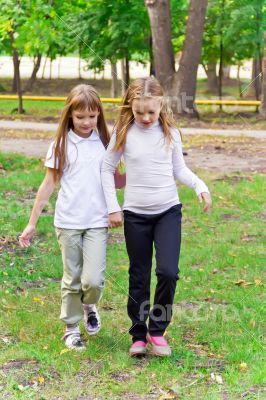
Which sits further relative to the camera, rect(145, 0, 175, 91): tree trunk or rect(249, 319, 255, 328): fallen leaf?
rect(145, 0, 175, 91): tree trunk

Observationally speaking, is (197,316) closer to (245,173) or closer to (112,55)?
(245,173)

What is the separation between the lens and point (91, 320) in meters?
5.10

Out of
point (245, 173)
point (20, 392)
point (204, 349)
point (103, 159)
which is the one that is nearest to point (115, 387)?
point (20, 392)

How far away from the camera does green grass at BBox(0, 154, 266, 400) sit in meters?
4.37

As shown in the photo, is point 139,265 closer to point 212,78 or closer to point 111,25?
point 111,25

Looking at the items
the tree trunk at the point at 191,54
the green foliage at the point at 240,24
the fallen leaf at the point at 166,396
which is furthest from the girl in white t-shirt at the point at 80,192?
the green foliage at the point at 240,24

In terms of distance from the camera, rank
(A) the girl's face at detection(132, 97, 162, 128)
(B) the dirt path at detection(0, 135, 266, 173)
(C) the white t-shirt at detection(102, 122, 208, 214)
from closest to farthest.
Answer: (A) the girl's face at detection(132, 97, 162, 128) → (C) the white t-shirt at detection(102, 122, 208, 214) → (B) the dirt path at detection(0, 135, 266, 173)

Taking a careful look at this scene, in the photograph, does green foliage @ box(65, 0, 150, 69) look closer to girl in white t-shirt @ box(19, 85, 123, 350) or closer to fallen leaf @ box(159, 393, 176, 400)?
girl in white t-shirt @ box(19, 85, 123, 350)

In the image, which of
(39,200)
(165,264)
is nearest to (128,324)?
(165,264)

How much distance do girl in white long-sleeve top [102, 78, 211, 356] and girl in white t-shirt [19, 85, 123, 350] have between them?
4.0 inches

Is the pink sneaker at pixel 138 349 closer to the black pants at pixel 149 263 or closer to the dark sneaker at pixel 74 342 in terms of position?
the black pants at pixel 149 263

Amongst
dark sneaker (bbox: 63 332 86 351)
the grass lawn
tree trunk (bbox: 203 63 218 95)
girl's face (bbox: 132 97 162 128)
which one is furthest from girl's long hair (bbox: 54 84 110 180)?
tree trunk (bbox: 203 63 218 95)

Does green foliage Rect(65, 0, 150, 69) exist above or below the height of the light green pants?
above

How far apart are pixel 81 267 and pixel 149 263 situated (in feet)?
1.34
